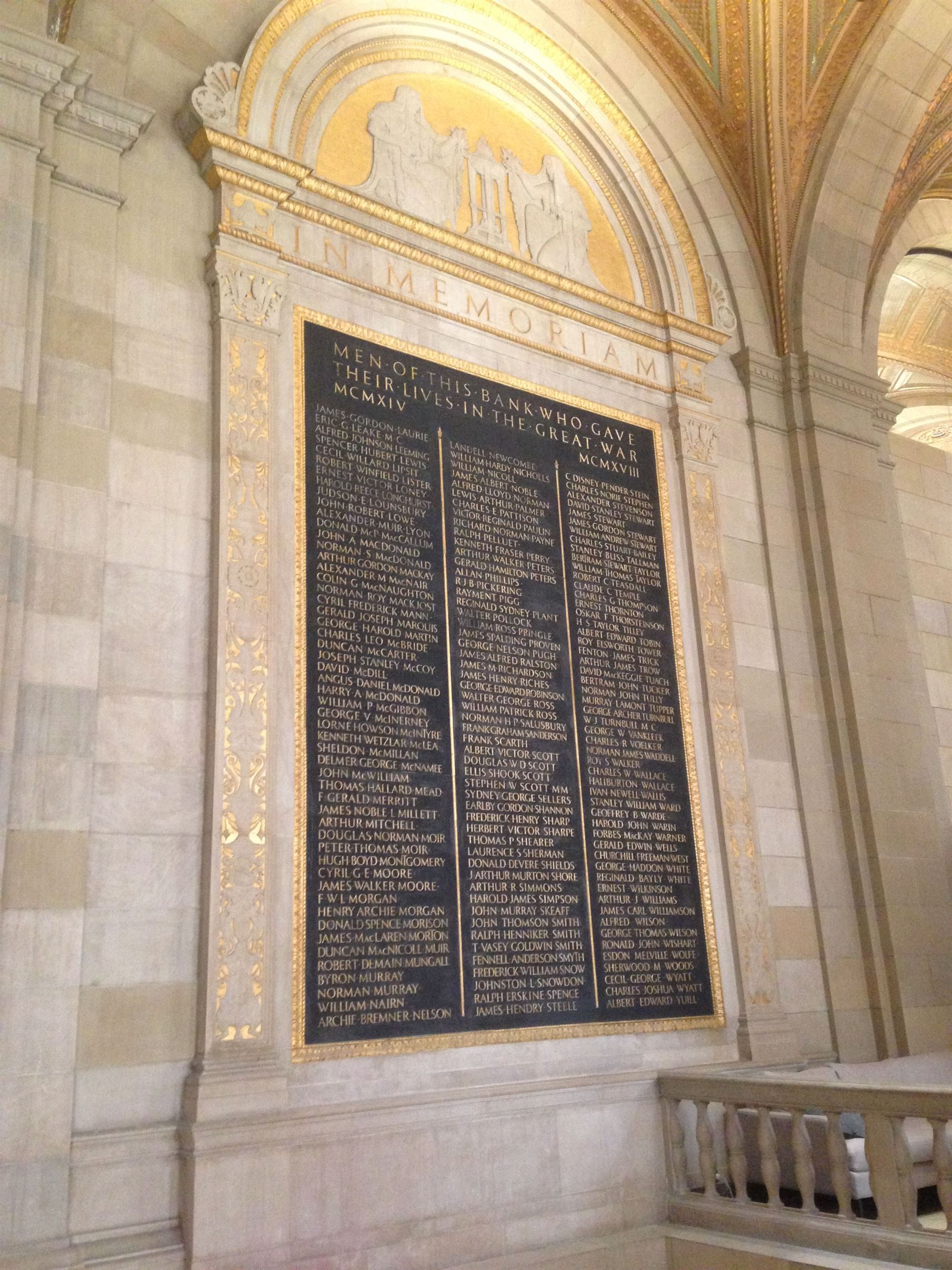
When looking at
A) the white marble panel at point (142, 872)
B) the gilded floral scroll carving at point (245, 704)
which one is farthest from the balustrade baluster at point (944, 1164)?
the white marble panel at point (142, 872)

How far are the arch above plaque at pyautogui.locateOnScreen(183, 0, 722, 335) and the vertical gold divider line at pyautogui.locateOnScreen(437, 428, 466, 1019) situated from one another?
196cm

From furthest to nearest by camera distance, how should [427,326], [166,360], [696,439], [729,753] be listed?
[696,439] < [729,753] < [427,326] < [166,360]

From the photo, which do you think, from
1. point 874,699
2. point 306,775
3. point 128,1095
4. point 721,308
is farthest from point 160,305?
point 874,699

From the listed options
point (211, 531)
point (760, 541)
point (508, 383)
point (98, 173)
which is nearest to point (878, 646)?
point (760, 541)

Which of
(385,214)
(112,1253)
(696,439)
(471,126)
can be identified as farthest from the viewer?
(696,439)

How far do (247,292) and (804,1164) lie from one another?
606 cm

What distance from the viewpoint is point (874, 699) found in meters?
9.60

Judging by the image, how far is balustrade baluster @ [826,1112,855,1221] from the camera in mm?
6039

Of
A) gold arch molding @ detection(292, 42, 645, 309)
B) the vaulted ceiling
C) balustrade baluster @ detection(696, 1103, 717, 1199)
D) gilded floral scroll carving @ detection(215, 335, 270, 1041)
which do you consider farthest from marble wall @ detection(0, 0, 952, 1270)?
Answer: the vaulted ceiling

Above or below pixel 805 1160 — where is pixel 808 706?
above

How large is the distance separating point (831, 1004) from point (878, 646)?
3080 mm

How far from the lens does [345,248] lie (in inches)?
311

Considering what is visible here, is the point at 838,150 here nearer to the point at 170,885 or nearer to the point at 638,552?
the point at 638,552

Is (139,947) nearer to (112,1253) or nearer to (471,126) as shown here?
(112,1253)
